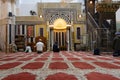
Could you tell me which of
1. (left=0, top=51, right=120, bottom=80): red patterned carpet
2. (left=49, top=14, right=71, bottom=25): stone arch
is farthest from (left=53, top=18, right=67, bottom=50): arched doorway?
(left=0, top=51, right=120, bottom=80): red patterned carpet

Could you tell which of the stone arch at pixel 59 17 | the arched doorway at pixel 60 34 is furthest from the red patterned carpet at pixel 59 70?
the stone arch at pixel 59 17

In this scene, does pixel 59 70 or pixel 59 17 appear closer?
pixel 59 70

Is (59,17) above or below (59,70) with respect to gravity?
above

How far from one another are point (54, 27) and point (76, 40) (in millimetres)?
1976

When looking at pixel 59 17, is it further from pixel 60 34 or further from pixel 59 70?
pixel 59 70

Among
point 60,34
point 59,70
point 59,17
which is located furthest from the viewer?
point 60,34

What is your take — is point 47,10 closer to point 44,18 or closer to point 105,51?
point 44,18

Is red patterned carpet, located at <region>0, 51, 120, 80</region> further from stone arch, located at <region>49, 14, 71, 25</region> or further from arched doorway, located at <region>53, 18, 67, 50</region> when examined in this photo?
stone arch, located at <region>49, 14, 71, 25</region>

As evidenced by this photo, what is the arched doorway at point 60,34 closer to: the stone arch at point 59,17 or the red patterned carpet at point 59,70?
the stone arch at point 59,17

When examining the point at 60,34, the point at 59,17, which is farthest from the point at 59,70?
the point at 60,34

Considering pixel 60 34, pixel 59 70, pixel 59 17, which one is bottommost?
pixel 59 70

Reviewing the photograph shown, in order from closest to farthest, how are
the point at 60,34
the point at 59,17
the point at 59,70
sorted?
the point at 59,70 < the point at 59,17 < the point at 60,34

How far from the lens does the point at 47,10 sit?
1950cm

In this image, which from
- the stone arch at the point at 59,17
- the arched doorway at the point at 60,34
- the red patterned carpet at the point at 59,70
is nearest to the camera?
the red patterned carpet at the point at 59,70
